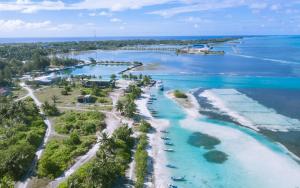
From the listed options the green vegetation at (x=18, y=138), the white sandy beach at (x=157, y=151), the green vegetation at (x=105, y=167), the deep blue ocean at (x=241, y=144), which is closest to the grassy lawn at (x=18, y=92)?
the green vegetation at (x=18, y=138)

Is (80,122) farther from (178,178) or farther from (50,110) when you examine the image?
(178,178)

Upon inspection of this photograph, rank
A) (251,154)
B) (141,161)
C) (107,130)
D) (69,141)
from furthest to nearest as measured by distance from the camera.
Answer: (107,130)
(69,141)
(251,154)
(141,161)

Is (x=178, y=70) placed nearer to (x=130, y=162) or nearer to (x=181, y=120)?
(x=181, y=120)

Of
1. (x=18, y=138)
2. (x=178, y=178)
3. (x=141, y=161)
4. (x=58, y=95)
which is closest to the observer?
(x=178, y=178)

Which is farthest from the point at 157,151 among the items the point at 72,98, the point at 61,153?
the point at 72,98

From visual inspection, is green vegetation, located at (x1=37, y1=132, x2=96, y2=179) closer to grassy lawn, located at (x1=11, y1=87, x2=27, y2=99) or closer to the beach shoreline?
the beach shoreline

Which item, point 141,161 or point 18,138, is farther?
point 18,138
